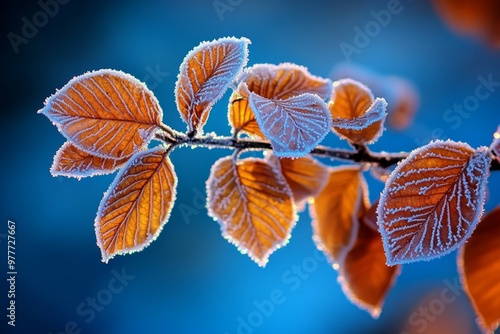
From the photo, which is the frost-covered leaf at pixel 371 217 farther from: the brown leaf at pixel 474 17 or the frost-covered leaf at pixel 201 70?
the brown leaf at pixel 474 17

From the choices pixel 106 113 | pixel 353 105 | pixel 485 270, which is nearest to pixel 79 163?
pixel 106 113

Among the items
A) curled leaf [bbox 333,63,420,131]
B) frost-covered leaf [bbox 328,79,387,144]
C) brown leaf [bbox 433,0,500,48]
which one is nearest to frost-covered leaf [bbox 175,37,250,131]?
frost-covered leaf [bbox 328,79,387,144]

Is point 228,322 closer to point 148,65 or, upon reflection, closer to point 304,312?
point 304,312

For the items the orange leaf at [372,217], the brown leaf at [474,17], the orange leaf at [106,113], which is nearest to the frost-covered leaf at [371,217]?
the orange leaf at [372,217]

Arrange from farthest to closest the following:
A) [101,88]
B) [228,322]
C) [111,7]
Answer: [111,7], [228,322], [101,88]

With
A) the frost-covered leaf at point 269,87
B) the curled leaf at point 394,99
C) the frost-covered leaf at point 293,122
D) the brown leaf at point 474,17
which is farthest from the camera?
the brown leaf at point 474,17

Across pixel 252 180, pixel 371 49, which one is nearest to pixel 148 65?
pixel 371 49
